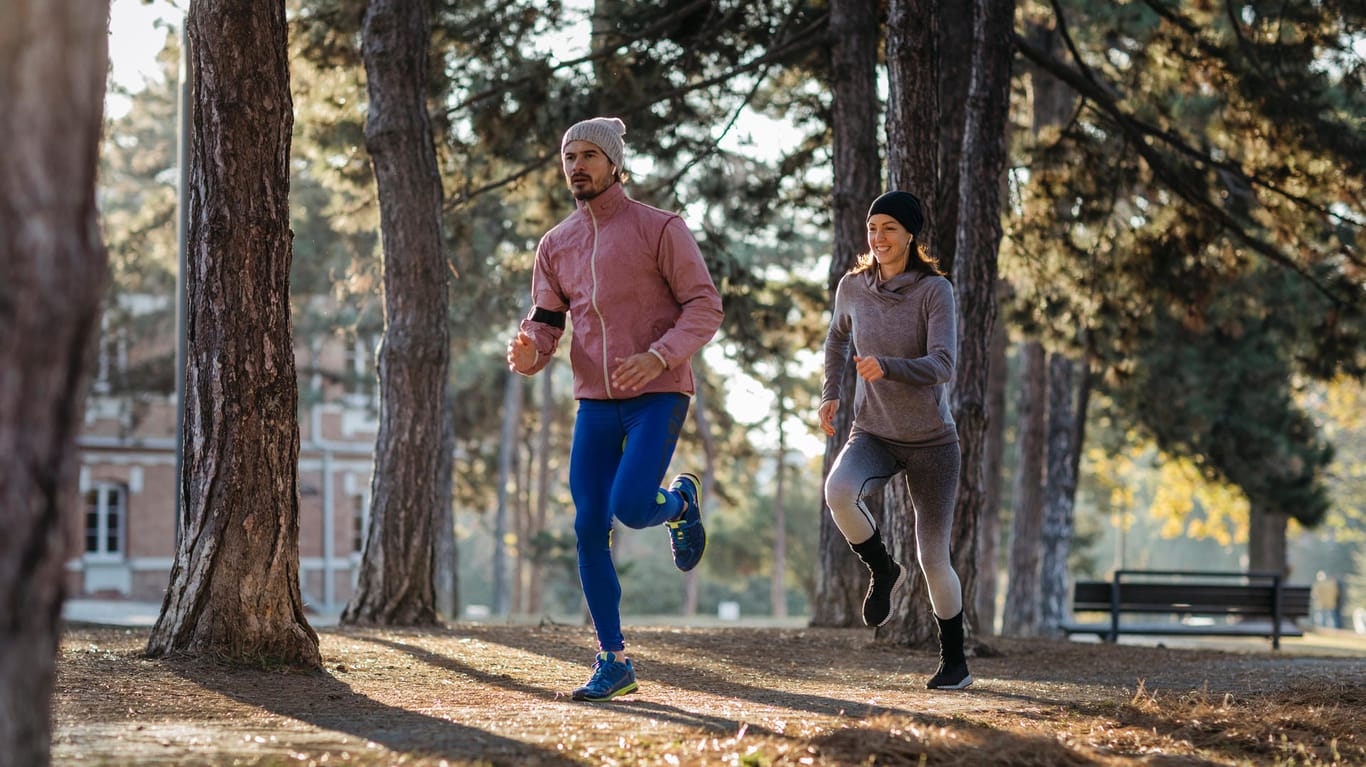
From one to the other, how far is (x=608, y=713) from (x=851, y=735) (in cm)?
103

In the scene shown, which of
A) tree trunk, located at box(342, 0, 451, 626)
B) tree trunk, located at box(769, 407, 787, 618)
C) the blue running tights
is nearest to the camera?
the blue running tights

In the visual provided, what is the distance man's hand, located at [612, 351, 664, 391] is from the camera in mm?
5664

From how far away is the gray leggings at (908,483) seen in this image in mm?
6508

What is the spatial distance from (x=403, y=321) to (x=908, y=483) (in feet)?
19.9

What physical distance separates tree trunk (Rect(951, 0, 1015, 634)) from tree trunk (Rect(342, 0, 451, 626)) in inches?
160

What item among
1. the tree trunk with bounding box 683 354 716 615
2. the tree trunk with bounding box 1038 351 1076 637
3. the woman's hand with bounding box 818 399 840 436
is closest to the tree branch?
the woman's hand with bounding box 818 399 840 436

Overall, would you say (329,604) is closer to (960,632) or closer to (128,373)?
(128,373)

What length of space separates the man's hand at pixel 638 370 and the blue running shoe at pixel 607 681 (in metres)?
1.16

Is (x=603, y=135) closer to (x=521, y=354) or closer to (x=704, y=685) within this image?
(x=521, y=354)

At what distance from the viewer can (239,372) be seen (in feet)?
23.0

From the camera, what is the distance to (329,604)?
38.7 m

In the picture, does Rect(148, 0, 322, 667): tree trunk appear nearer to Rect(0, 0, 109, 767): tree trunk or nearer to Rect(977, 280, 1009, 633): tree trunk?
Rect(0, 0, 109, 767): tree trunk

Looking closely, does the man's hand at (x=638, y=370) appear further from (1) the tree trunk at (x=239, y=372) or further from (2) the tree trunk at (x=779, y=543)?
(2) the tree trunk at (x=779, y=543)

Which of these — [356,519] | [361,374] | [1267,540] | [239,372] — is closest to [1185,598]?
[239,372]
